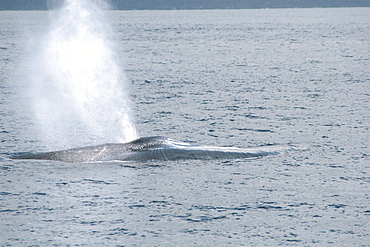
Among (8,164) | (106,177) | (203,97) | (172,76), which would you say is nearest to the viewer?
(106,177)

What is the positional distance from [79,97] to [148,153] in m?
9.06

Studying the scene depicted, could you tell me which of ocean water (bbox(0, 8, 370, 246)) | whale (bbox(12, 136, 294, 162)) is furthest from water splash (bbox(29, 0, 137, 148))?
whale (bbox(12, 136, 294, 162))

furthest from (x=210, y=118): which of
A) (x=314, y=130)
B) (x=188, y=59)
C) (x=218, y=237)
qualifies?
(x=188, y=59)

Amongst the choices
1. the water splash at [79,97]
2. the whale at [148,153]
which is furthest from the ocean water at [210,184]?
the water splash at [79,97]

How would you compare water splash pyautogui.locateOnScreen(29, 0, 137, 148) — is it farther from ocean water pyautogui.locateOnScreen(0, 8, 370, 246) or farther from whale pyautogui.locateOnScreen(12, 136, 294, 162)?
whale pyautogui.locateOnScreen(12, 136, 294, 162)

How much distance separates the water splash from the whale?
1257mm

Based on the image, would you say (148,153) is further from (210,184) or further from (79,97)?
(79,97)

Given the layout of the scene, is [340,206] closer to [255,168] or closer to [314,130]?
[255,168]

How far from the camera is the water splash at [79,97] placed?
1276 centimetres

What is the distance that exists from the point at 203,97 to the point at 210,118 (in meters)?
3.63

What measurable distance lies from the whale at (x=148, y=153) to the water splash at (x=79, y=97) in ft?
→ 4.12

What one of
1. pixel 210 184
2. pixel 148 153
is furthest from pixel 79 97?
pixel 210 184

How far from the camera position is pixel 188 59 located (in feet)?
103

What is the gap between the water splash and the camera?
12758 mm
